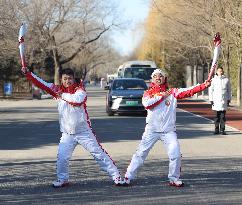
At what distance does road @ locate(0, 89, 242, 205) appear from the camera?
8156mm

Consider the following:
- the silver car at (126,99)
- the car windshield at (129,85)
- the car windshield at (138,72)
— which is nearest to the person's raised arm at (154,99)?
the silver car at (126,99)

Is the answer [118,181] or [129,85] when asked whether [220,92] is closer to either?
[118,181]

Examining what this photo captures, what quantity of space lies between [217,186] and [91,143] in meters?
1.96

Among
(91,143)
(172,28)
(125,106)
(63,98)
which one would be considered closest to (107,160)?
(91,143)

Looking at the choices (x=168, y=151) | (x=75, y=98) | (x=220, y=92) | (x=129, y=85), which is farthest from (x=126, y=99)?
(x=75, y=98)

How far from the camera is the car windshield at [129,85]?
2606cm

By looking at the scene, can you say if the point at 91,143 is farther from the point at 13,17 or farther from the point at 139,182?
the point at 13,17

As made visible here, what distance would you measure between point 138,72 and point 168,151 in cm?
2586

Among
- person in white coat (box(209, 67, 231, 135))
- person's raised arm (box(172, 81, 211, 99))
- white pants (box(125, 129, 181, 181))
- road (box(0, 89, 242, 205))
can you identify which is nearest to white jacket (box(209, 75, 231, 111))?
person in white coat (box(209, 67, 231, 135))

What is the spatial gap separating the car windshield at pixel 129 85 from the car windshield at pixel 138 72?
292 inches

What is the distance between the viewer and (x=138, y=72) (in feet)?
114

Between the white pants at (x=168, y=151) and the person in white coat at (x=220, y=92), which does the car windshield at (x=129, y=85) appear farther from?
the white pants at (x=168, y=151)

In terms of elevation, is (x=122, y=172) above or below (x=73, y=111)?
below

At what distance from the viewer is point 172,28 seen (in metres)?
38.5
